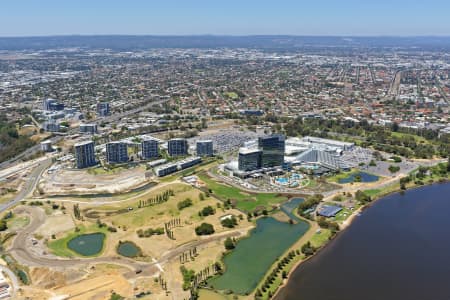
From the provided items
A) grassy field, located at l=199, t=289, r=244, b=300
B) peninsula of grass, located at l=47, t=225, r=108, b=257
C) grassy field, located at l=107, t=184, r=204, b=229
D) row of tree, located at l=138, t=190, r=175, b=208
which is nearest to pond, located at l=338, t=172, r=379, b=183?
grassy field, located at l=107, t=184, r=204, b=229

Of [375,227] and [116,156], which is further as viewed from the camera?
[116,156]

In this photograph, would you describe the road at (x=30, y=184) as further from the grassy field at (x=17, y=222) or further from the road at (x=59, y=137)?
the road at (x=59, y=137)

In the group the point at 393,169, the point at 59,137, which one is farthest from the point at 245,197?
the point at 59,137

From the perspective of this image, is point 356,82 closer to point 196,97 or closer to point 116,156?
point 196,97

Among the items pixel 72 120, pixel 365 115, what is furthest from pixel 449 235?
pixel 72 120

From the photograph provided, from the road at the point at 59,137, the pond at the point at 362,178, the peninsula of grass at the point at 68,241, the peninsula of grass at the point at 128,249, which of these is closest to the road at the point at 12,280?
the peninsula of grass at the point at 68,241

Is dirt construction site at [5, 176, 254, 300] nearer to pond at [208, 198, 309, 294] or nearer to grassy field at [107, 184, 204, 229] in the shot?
grassy field at [107, 184, 204, 229]
